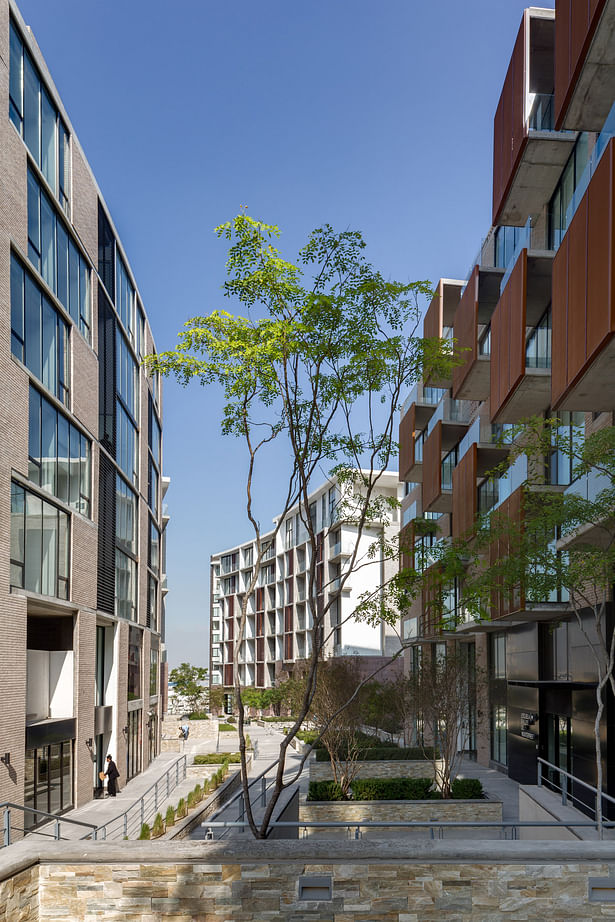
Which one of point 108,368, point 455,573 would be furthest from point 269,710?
point 455,573

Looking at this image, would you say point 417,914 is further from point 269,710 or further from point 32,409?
point 269,710

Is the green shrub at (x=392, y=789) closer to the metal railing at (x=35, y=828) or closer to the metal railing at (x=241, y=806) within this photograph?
the metal railing at (x=241, y=806)

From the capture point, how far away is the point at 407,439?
45.9m

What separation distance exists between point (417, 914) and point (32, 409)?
17557 mm

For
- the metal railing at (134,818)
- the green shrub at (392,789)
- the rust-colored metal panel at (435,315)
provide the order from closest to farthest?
the metal railing at (134,818) → the green shrub at (392,789) → the rust-colored metal panel at (435,315)

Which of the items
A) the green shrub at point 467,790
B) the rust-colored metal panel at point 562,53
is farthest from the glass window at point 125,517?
the rust-colored metal panel at point 562,53

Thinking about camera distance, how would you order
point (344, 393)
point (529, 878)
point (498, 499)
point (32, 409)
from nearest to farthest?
point (529, 878), point (344, 393), point (32, 409), point (498, 499)

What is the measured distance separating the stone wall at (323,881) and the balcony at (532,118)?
1837cm

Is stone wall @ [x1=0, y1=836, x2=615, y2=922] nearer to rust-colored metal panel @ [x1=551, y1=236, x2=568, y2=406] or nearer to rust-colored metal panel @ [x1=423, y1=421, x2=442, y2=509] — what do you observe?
rust-colored metal panel @ [x1=551, y1=236, x2=568, y2=406]

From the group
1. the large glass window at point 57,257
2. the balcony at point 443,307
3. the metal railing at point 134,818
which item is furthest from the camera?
the balcony at point 443,307

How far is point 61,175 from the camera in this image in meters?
27.3

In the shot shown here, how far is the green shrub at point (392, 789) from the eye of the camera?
2439 centimetres

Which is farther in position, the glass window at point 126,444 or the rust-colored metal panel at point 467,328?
the glass window at point 126,444

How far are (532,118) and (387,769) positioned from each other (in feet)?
67.0
